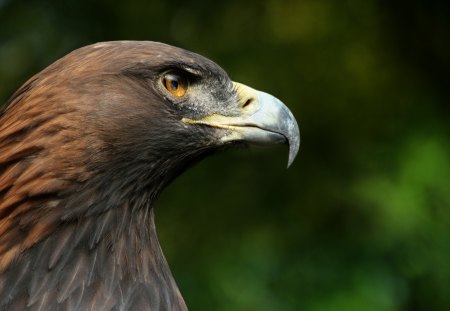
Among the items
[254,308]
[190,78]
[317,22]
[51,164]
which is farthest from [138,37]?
[51,164]

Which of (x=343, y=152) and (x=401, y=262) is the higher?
(x=343, y=152)

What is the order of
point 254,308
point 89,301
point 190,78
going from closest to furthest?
point 89,301 → point 190,78 → point 254,308

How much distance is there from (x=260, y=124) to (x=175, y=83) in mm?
348

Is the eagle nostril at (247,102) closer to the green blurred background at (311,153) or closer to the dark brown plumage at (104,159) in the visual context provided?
the dark brown plumage at (104,159)

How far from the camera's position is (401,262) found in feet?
17.8

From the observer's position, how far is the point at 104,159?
10.5ft

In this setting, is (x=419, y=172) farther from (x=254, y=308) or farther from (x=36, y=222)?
(x=36, y=222)

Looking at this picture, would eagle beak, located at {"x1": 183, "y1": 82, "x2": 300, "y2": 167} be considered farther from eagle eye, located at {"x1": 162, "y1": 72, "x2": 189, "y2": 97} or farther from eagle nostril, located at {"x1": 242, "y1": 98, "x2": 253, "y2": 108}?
eagle eye, located at {"x1": 162, "y1": 72, "x2": 189, "y2": 97}

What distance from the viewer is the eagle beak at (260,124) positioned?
3.44 metres

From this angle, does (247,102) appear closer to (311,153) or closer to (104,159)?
(104,159)

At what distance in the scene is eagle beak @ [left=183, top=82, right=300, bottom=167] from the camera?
3441 mm

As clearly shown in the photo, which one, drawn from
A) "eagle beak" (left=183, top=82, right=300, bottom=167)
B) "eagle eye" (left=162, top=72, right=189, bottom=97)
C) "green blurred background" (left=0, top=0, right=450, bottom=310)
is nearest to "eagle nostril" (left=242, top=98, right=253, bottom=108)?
"eagle beak" (left=183, top=82, right=300, bottom=167)

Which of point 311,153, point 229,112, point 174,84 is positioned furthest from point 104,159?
point 311,153

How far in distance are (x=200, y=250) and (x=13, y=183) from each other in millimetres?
2596
